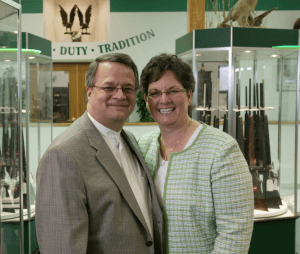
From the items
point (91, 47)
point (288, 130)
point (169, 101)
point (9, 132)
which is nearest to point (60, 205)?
point (169, 101)

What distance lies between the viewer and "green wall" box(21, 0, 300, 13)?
739 centimetres

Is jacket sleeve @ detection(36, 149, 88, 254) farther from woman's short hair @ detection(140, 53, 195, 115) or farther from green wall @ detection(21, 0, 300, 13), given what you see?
green wall @ detection(21, 0, 300, 13)

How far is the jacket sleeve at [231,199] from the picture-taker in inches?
55.2

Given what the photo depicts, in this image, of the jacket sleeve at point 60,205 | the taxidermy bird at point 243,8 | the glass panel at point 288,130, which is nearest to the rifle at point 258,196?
the glass panel at point 288,130

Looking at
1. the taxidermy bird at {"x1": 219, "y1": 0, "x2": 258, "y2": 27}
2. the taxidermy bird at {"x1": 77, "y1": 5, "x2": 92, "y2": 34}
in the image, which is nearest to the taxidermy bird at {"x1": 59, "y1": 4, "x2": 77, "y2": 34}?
the taxidermy bird at {"x1": 77, "y1": 5, "x2": 92, "y2": 34}

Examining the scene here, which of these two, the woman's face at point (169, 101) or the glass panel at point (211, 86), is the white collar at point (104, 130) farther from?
the glass panel at point (211, 86)

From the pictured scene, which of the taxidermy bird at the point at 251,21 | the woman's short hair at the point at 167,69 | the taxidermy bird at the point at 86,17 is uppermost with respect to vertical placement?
the taxidermy bird at the point at 86,17

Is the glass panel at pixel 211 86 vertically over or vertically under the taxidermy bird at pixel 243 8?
under

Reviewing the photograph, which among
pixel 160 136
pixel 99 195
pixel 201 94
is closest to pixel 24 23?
pixel 201 94

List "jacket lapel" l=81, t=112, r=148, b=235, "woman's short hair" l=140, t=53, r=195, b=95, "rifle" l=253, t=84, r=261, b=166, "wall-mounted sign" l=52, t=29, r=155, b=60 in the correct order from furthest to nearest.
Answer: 1. "wall-mounted sign" l=52, t=29, r=155, b=60
2. "rifle" l=253, t=84, r=261, b=166
3. "woman's short hair" l=140, t=53, r=195, b=95
4. "jacket lapel" l=81, t=112, r=148, b=235

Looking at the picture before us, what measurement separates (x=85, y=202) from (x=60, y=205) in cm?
9

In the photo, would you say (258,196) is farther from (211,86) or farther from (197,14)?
(197,14)

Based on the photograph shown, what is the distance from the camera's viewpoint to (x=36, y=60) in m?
3.46

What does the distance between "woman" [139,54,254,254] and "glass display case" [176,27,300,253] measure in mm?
1709
